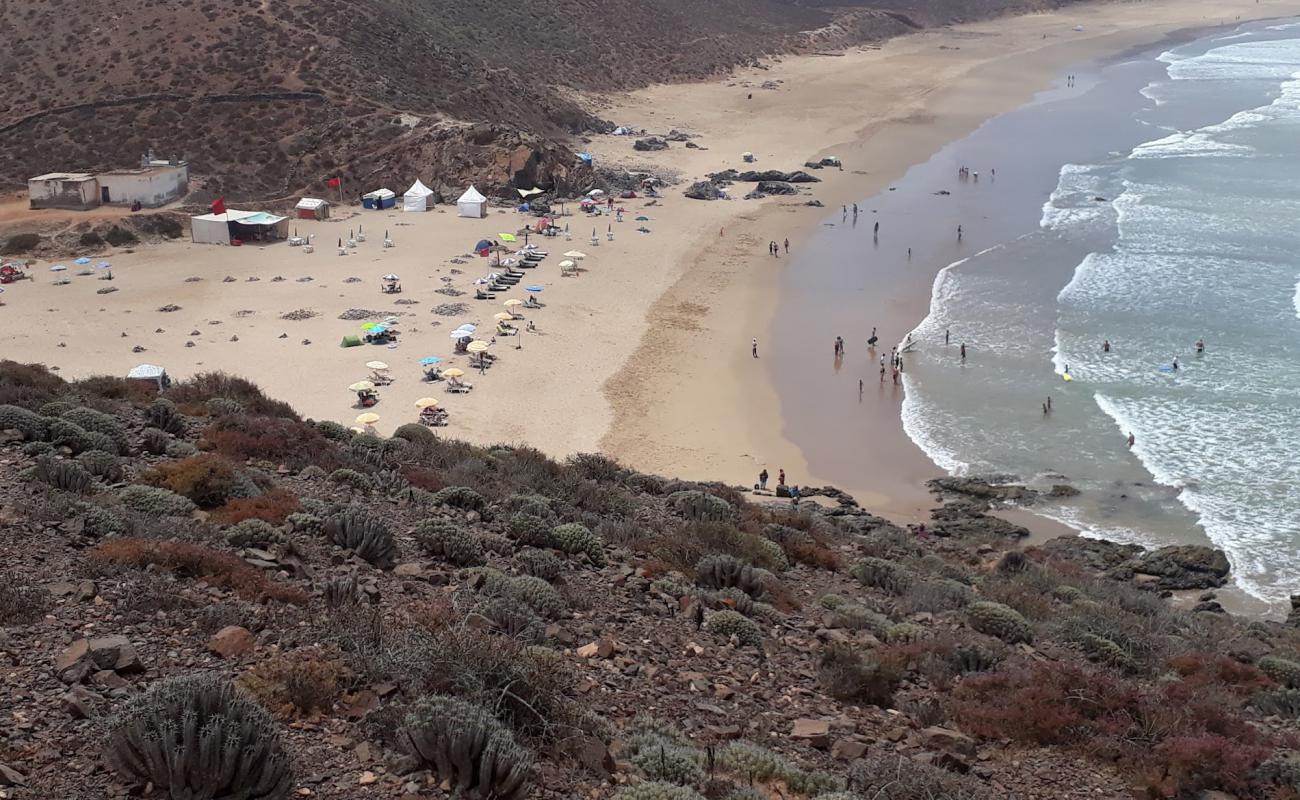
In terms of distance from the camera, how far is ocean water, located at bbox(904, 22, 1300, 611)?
77.8 ft

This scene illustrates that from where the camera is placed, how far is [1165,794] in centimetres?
855

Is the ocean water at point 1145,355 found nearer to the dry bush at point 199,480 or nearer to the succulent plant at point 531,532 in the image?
the succulent plant at point 531,532

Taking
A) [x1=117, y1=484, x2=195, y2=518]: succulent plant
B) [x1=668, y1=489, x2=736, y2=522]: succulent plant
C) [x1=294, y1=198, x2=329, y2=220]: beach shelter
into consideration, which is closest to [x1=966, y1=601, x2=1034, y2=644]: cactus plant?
[x1=668, y1=489, x2=736, y2=522]: succulent plant

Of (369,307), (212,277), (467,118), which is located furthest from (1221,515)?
(467,118)

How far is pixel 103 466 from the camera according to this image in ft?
40.5

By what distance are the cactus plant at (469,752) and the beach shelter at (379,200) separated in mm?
44069

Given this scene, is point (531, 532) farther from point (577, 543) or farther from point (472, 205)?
point (472, 205)

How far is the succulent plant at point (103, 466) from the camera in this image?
40.3 feet

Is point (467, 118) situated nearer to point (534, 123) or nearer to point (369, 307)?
point (534, 123)

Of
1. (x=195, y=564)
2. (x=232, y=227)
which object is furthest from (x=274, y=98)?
(x=195, y=564)

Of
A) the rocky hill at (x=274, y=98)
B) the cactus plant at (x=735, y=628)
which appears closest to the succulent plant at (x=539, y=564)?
the cactus plant at (x=735, y=628)

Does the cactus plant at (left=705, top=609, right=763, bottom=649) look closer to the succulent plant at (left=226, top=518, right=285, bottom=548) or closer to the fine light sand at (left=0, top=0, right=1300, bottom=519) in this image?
the succulent plant at (left=226, top=518, right=285, bottom=548)

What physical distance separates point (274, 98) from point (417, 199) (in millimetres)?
11037

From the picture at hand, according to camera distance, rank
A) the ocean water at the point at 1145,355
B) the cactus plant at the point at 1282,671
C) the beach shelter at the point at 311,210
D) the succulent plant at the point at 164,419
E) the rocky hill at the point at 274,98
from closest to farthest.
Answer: the cactus plant at the point at 1282,671 → the succulent plant at the point at 164,419 → the ocean water at the point at 1145,355 → the beach shelter at the point at 311,210 → the rocky hill at the point at 274,98
